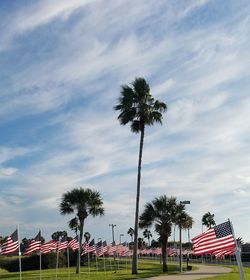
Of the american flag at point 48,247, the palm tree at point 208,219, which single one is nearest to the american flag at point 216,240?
the american flag at point 48,247

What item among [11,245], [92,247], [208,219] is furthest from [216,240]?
[208,219]

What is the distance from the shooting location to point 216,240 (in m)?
17.2

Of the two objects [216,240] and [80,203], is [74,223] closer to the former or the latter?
[80,203]

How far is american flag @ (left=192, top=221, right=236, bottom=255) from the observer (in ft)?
55.1

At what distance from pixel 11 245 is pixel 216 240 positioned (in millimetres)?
15710

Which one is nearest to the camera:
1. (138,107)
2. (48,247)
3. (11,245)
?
(11,245)

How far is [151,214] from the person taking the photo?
50406 mm

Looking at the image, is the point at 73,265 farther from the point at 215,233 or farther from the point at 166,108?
the point at 215,233

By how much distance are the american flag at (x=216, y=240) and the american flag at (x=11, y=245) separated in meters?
14.6

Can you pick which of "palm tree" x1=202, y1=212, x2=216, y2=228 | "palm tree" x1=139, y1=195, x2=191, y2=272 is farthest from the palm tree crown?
"palm tree" x1=202, y1=212, x2=216, y2=228

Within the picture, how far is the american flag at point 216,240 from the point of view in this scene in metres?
16.8

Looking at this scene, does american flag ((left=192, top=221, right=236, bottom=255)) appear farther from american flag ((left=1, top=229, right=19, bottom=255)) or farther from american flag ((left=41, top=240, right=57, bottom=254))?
american flag ((left=41, top=240, right=57, bottom=254))

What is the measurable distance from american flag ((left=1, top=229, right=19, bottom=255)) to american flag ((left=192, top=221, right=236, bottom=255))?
14.6 meters

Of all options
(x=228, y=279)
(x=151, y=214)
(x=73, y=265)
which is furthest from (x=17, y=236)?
(x=73, y=265)
